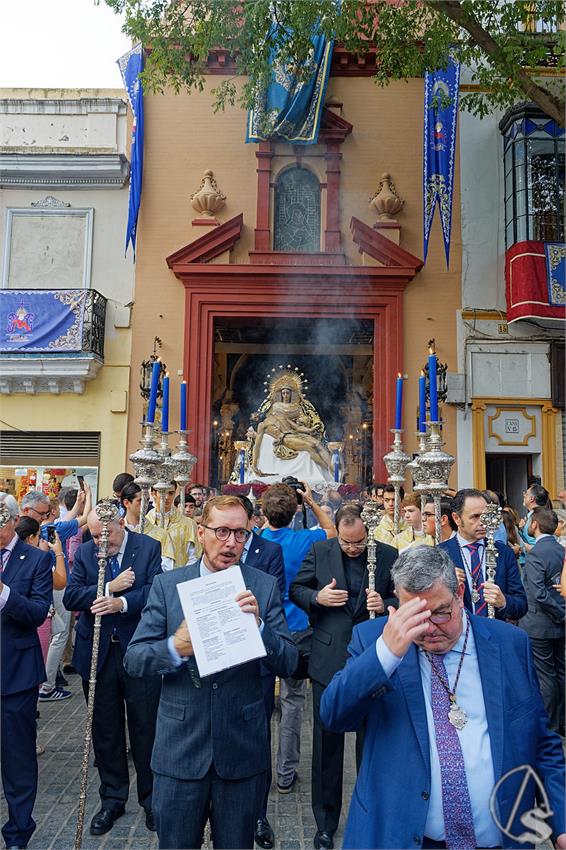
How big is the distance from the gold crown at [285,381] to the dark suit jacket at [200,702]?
1179 cm

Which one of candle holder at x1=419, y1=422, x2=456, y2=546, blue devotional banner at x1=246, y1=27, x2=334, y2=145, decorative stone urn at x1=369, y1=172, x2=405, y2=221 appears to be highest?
blue devotional banner at x1=246, y1=27, x2=334, y2=145

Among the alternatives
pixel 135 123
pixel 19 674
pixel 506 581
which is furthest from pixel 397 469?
pixel 135 123

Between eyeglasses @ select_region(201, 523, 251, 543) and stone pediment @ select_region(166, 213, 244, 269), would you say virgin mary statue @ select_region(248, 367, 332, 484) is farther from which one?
eyeglasses @ select_region(201, 523, 251, 543)

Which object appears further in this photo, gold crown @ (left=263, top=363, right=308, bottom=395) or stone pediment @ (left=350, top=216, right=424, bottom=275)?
gold crown @ (left=263, top=363, right=308, bottom=395)

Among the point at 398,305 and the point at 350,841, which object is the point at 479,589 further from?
the point at 398,305

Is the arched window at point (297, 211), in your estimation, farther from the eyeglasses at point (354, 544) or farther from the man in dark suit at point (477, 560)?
the eyeglasses at point (354, 544)

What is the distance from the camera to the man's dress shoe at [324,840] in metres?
3.99

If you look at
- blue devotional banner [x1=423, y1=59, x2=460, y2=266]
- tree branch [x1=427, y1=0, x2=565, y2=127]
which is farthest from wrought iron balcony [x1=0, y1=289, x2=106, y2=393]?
tree branch [x1=427, y1=0, x2=565, y2=127]

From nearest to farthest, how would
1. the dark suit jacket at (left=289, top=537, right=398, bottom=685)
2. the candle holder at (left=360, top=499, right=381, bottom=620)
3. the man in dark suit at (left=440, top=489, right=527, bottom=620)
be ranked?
the candle holder at (left=360, top=499, right=381, bottom=620), the dark suit jacket at (left=289, top=537, right=398, bottom=685), the man in dark suit at (left=440, top=489, right=527, bottom=620)

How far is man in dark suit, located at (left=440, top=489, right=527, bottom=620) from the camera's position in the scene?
4.30 m

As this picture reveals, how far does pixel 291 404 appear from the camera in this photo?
14.4 meters

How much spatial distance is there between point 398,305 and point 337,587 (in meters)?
10.6

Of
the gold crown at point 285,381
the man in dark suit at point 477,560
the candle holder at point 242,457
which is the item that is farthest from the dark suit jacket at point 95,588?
the gold crown at point 285,381

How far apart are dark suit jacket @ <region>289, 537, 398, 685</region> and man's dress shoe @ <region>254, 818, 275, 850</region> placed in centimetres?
93
